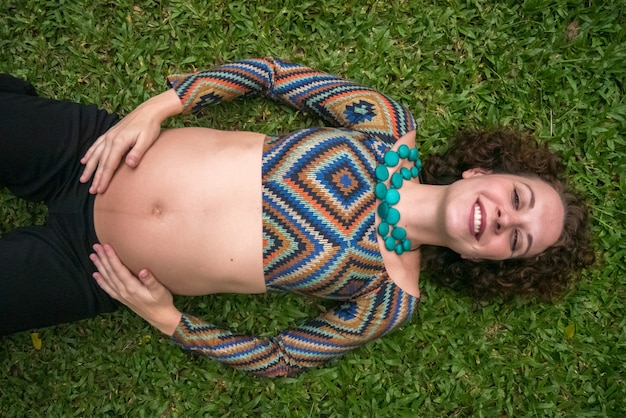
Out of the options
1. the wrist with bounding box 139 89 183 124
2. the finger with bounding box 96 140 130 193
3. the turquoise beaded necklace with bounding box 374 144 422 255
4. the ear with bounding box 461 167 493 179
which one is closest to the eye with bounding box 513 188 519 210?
the ear with bounding box 461 167 493 179

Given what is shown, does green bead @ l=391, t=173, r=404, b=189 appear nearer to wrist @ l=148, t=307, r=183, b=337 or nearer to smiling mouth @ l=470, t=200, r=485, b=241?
smiling mouth @ l=470, t=200, r=485, b=241

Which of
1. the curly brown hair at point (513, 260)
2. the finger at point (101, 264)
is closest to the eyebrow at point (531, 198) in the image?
the curly brown hair at point (513, 260)

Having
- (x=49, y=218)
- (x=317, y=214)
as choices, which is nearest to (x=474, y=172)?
(x=317, y=214)


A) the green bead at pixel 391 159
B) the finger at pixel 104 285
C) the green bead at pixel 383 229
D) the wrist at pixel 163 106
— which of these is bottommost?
the finger at pixel 104 285

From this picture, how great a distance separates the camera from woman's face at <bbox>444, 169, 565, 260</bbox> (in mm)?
→ 2434

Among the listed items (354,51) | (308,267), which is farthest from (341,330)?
(354,51)

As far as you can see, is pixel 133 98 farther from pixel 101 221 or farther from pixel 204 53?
pixel 101 221

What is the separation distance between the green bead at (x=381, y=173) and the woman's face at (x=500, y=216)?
0.32 meters

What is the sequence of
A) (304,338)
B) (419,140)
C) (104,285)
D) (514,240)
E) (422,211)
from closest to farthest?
(514,240) → (422,211) → (104,285) → (304,338) → (419,140)

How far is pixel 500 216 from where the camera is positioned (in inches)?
95.7

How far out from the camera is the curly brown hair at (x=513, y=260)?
9.36 ft

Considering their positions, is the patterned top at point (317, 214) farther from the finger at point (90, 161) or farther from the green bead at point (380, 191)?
the finger at point (90, 161)

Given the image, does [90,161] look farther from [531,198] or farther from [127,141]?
[531,198]

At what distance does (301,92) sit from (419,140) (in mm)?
791
